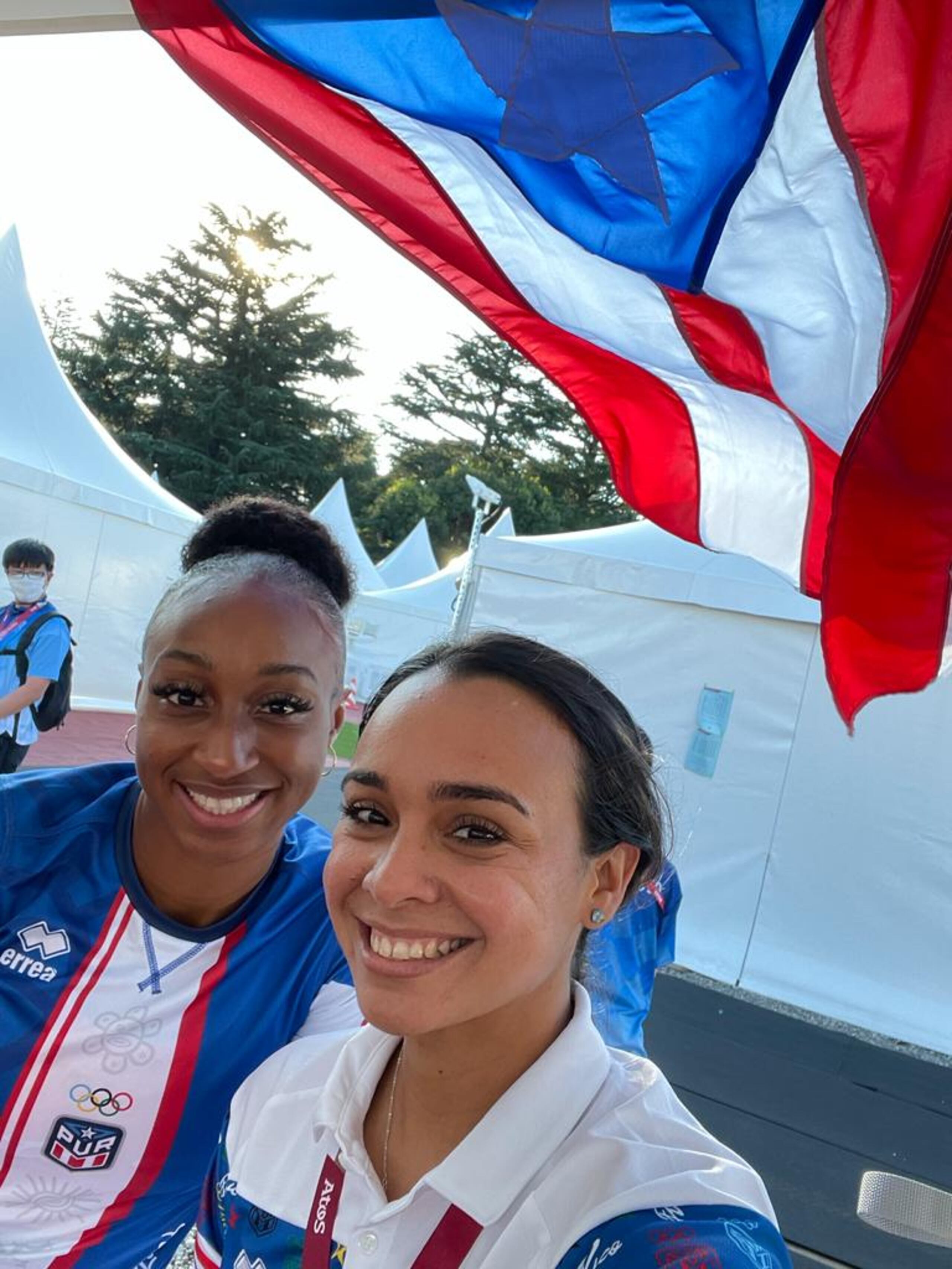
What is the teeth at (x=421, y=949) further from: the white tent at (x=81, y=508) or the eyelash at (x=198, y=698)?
the white tent at (x=81, y=508)

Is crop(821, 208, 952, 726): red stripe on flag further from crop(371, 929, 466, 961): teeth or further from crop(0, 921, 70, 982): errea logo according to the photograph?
crop(0, 921, 70, 982): errea logo

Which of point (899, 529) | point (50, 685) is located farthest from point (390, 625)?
point (899, 529)

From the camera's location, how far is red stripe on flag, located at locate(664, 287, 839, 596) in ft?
8.02

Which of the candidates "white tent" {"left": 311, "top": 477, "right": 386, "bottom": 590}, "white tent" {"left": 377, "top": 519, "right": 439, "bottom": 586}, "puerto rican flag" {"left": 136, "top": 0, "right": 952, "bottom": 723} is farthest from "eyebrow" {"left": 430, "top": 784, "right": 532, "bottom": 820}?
"white tent" {"left": 377, "top": 519, "right": 439, "bottom": 586}

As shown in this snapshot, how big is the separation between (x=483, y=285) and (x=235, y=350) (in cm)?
3846

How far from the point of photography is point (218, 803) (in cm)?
163

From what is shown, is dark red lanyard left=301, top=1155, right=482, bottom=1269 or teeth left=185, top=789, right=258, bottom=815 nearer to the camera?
dark red lanyard left=301, top=1155, right=482, bottom=1269

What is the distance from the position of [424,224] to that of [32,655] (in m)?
4.20

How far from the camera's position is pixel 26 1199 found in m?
1.59

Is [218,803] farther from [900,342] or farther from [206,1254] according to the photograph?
[900,342]

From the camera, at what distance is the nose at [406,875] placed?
116cm

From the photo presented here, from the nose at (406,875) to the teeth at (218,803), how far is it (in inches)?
19.6

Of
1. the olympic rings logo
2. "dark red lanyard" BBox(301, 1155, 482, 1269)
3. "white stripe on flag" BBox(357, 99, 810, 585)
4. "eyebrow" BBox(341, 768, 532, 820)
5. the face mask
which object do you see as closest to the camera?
"dark red lanyard" BBox(301, 1155, 482, 1269)

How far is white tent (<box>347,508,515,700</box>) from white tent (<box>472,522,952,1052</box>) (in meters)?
10.2
